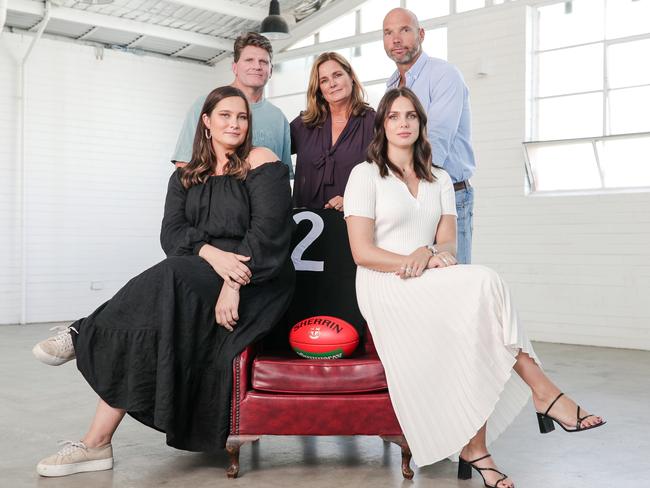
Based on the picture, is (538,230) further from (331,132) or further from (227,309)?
(227,309)

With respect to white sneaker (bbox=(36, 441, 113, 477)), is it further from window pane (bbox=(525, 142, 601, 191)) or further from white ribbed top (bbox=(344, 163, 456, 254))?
window pane (bbox=(525, 142, 601, 191))

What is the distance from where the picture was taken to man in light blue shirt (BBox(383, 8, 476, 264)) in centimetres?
341

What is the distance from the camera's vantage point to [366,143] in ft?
11.4

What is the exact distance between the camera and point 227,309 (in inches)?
112

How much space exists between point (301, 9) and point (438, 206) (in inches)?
297

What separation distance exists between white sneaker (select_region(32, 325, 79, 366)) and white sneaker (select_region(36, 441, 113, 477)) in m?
0.33

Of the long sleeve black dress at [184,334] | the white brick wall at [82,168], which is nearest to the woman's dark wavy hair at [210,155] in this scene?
the long sleeve black dress at [184,334]

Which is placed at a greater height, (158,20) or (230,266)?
(158,20)

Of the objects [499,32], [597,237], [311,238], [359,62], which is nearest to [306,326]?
[311,238]

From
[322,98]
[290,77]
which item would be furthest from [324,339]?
[290,77]

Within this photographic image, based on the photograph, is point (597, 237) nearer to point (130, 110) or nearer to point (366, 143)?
point (366, 143)

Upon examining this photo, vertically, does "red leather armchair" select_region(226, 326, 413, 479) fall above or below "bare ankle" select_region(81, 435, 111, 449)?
above

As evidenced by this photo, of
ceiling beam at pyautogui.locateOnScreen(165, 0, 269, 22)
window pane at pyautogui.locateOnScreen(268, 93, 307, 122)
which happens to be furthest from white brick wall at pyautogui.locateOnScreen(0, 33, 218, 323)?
ceiling beam at pyautogui.locateOnScreen(165, 0, 269, 22)

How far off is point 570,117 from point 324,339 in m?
5.83
